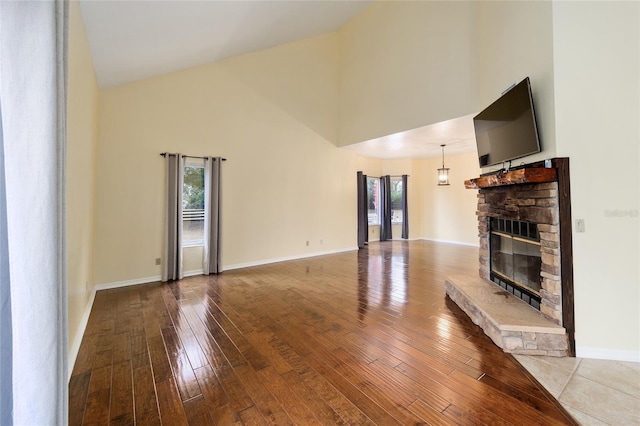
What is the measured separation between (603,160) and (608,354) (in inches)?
62.0

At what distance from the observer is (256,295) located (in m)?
3.83

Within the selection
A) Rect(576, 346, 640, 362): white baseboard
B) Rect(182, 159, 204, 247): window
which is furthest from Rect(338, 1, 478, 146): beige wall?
Rect(182, 159, 204, 247): window

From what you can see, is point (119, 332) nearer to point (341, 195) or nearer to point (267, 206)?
point (267, 206)

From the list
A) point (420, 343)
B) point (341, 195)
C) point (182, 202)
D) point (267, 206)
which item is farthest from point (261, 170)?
point (420, 343)

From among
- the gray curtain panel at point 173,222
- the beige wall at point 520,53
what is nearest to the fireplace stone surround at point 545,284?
the beige wall at point 520,53

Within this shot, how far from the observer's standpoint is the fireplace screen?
2699mm

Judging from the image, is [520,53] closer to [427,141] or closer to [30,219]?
[427,141]

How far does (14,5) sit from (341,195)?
6644mm

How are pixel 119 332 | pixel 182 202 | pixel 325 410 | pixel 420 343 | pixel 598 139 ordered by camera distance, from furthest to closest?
pixel 182 202 < pixel 119 332 < pixel 420 343 < pixel 598 139 < pixel 325 410

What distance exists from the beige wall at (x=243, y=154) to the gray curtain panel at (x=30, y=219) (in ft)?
12.9

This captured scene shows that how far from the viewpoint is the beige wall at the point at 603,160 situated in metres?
2.15

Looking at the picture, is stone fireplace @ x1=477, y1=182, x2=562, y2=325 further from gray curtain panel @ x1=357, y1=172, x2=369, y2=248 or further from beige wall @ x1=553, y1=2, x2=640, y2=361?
gray curtain panel @ x1=357, y1=172, x2=369, y2=248

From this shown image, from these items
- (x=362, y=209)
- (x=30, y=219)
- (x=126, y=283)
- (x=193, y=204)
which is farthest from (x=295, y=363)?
(x=362, y=209)

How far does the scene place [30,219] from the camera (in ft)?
2.78
